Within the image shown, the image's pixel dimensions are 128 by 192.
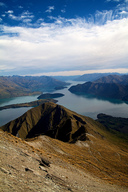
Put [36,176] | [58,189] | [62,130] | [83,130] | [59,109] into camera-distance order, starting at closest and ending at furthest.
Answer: [58,189] < [36,176] < [83,130] < [62,130] < [59,109]

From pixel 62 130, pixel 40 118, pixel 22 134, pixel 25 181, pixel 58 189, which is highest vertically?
pixel 25 181

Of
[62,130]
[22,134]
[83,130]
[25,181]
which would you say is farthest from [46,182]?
[22,134]

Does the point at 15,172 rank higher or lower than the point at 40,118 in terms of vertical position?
higher

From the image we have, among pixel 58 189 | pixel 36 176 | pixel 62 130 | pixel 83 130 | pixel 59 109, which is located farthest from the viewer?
pixel 59 109

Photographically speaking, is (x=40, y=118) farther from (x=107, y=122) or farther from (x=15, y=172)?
(x=15, y=172)

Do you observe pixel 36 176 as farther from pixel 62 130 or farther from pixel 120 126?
pixel 120 126

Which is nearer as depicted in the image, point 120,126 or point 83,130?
point 83,130

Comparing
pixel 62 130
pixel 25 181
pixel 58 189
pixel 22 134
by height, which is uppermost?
pixel 25 181

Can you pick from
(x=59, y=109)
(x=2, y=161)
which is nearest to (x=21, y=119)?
(x=59, y=109)

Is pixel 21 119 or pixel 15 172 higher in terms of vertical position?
pixel 15 172
